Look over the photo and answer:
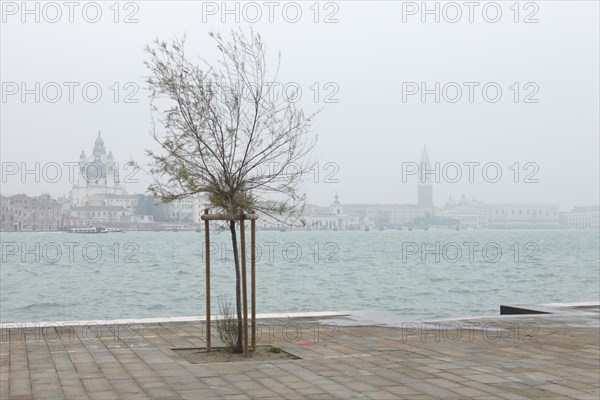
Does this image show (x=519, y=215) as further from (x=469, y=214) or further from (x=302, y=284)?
(x=302, y=284)

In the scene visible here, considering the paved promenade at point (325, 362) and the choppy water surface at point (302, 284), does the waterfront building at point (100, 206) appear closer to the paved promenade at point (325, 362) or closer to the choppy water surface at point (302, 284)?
the choppy water surface at point (302, 284)

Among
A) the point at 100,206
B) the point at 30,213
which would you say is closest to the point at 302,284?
the point at 30,213

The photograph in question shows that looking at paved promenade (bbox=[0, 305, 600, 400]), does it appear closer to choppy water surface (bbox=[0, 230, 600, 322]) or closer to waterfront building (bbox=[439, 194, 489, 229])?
choppy water surface (bbox=[0, 230, 600, 322])

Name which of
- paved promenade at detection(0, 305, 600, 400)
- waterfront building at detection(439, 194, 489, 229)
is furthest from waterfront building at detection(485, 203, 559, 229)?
paved promenade at detection(0, 305, 600, 400)

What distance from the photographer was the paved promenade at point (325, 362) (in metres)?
8.64

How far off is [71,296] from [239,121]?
34766 millimetres

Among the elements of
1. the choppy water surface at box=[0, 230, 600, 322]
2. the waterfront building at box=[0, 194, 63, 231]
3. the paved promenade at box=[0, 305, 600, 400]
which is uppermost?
the waterfront building at box=[0, 194, 63, 231]

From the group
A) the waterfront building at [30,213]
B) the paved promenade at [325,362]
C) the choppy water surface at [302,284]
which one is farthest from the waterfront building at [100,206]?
the paved promenade at [325,362]

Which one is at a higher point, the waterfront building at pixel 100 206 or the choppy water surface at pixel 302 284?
the waterfront building at pixel 100 206

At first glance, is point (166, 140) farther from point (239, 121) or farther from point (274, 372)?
point (274, 372)

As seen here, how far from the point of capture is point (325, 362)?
10320 millimetres

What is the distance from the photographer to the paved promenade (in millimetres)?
8641

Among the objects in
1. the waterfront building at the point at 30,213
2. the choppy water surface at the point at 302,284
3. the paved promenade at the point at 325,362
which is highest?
the waterfront building at the point at 30,213

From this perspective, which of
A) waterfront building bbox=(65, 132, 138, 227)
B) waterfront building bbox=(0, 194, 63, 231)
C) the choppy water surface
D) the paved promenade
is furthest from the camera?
waterfront building bbox=(65, 132, 138, 227)
